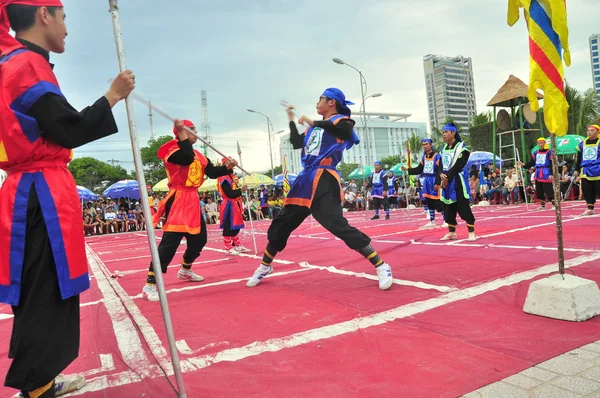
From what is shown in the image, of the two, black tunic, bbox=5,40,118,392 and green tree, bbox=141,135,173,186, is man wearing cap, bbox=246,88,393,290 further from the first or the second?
green tree, bbox=141,135,173,186

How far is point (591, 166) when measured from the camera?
374 inches

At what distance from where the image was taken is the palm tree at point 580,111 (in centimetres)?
3394

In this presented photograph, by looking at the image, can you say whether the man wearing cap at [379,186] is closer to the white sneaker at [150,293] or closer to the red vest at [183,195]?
the red vest at [183,195]

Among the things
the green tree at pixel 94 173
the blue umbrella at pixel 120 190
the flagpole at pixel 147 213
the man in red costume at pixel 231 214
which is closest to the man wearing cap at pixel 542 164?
the man in red costume at pixel 231 214

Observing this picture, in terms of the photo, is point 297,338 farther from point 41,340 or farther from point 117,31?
point 117,31

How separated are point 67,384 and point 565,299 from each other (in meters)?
3.23

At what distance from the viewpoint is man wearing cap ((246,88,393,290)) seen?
14.7 feet

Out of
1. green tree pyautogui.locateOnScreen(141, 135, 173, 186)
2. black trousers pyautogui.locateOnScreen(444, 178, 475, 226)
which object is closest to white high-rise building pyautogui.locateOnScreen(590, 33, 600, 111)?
green tree pyautogui.locateOnScreen(141, 135, 173, 186)

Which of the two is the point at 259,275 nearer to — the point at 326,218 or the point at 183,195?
the point at 326,218

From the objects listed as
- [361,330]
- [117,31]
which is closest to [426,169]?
[361,330]

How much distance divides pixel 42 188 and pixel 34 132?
0.25 metres

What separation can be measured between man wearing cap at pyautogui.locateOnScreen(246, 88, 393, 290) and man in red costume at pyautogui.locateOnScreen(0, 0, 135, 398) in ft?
8.82

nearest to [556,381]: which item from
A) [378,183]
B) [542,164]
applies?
[542,164]

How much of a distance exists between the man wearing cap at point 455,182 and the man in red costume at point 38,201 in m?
6.32
